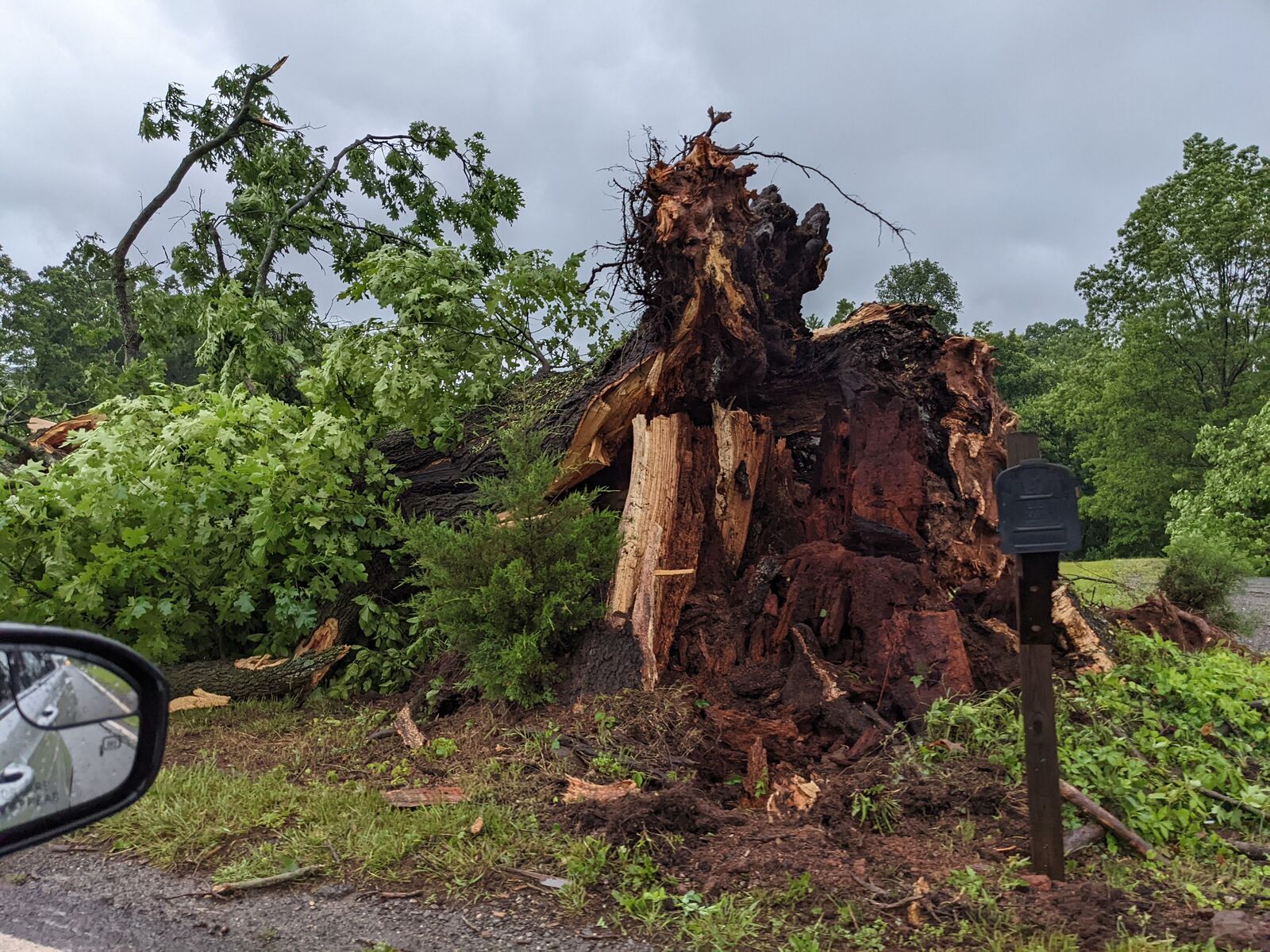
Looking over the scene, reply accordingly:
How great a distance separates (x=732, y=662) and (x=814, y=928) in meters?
2.72

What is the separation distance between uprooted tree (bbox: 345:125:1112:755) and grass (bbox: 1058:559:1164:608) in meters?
1.35

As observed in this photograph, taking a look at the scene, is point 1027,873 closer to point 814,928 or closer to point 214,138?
point 814,928

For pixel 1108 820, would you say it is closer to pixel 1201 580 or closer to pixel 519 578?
pixel 519 578

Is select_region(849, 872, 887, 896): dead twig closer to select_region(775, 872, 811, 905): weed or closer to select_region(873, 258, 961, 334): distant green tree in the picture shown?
select_region(775, 872, 811, 905): weed

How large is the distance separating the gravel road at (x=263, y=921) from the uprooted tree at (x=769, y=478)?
196cm

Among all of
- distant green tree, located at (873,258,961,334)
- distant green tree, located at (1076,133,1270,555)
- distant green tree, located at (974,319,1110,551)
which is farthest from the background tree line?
distant green tree, located at (873,258,961,334)

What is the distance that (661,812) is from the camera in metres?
3.87

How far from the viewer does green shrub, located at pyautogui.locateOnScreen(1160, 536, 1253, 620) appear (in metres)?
8.73

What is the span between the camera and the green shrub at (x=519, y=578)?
5.45 m

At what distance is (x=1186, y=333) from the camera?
82.3ft

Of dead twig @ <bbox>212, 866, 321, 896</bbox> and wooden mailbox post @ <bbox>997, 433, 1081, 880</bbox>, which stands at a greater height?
wooden mailbox post @ <bbox>997, 433, 1081, 880</bbox>

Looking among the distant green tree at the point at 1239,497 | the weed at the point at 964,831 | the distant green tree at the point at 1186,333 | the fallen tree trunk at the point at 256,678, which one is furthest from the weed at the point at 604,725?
the distant green tree at the point at 1186,333

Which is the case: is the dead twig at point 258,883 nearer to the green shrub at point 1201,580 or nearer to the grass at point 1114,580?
the grass at point 1114,580

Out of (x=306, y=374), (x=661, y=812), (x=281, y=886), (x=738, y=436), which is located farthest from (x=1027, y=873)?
(x=306, y=374)
